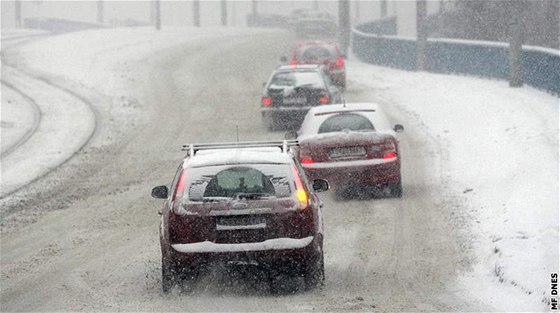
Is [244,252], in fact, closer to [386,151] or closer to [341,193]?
[386,151]

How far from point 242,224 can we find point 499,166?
10.1 metres

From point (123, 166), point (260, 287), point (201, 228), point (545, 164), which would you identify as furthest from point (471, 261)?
point (123, 166)

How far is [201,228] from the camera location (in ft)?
37.6

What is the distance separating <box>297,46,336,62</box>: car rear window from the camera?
121 feet

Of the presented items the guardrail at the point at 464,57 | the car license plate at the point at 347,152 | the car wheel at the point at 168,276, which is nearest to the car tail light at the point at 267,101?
the guardrail at the point at 464,57

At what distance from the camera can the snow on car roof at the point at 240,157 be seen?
11930 millimetres

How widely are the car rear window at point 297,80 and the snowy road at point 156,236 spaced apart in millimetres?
1136

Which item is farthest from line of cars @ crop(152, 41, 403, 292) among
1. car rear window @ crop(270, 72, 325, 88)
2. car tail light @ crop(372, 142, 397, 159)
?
car rear window @ crop(270, 72, 325, 88)

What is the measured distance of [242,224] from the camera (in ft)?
37.6

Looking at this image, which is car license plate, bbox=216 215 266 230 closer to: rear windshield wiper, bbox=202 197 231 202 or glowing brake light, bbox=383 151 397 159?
rear windshield wiper, bbox=202 197 231 202

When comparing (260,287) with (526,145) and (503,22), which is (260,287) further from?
(503,22)

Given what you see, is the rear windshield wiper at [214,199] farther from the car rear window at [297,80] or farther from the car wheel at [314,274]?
the car rear window at [297,80]

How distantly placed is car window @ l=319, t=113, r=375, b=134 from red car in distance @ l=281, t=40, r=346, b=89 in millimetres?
16918

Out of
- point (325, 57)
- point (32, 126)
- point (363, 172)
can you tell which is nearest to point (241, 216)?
point (363, 172)
